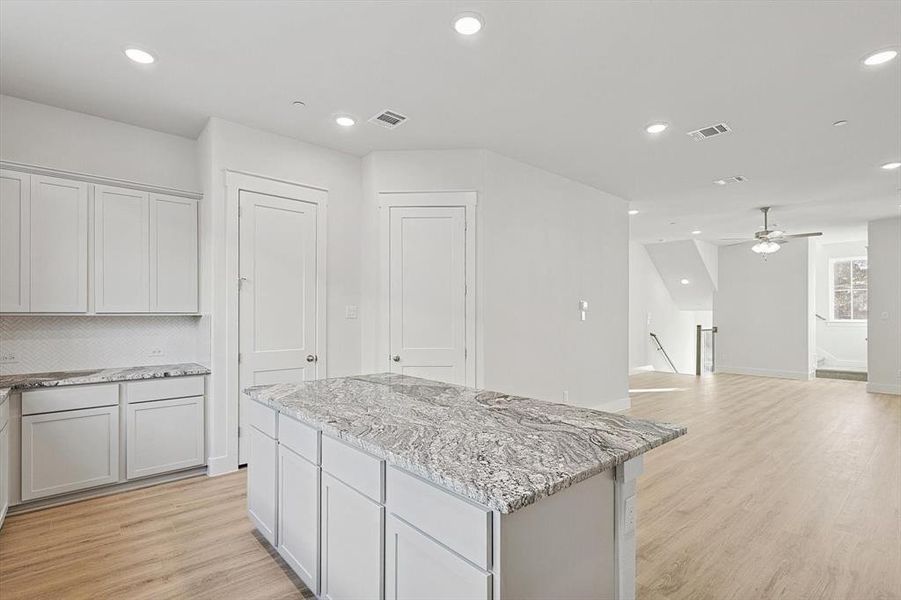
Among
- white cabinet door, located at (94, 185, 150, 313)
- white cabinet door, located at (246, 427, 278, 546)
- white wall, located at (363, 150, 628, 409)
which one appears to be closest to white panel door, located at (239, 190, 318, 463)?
white wall, located at (363, 150, 628, 409)

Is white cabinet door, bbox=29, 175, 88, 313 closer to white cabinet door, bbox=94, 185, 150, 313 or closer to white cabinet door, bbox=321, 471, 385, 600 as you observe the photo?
white cabinet door, bbox=94, 185, 150, 313

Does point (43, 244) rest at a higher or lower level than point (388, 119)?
lower

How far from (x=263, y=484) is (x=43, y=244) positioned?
2453 mm

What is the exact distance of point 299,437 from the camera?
2139 millimetres

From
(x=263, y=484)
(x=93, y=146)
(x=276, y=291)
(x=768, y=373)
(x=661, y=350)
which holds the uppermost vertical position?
(x=93, y=146)

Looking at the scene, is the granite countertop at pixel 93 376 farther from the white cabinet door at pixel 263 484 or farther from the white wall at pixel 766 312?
the white wall at pixel 766 312

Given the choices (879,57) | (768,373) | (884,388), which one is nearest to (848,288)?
(768,373)

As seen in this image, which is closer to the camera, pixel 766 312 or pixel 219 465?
pixel 219 465

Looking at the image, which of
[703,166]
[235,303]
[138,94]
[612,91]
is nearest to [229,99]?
[138,94]

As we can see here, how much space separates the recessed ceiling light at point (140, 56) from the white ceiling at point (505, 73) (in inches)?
2.1

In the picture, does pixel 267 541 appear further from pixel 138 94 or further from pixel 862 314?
pixel 862 314

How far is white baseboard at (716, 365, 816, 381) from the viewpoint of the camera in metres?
8.91

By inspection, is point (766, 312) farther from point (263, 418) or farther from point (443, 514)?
point (443, 514)

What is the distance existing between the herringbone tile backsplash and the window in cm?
1284
